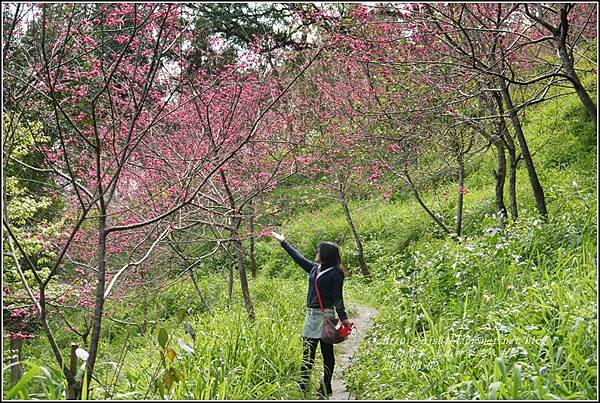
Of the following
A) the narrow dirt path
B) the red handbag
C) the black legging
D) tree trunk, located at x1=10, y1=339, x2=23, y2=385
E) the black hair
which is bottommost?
tree trunk, located at x1=10, y1=339, x2=23, y2=385

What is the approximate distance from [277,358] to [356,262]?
20.1 feet

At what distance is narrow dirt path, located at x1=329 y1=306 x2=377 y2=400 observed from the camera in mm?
4484

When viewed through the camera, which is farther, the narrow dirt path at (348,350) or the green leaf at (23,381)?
the narrow dirt path at (348,350)

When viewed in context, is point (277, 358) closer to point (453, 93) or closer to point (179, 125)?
point (453, 93)

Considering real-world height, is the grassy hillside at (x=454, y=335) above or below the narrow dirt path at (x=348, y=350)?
above

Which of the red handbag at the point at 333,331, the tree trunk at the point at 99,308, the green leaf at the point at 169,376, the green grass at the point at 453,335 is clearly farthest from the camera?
the red handbag at the point at 333,331

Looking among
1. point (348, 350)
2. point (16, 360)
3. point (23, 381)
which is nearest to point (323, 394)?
point (348, 350)

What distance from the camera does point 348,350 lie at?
5621 mm

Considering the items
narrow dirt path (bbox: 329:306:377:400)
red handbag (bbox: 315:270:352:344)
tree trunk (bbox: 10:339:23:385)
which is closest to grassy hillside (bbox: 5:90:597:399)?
narrow dirt path (bbox: 329:306:377:400)

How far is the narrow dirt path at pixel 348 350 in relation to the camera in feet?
14.7

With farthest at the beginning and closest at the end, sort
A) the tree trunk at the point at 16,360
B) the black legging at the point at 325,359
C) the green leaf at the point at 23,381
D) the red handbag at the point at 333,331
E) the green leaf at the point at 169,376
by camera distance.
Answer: the tree trunk at the point at 16,360
the black legging at the point at 325,359
the red handbag at the point at 333,331
the green leaf at the point at 169,376
the green leaf at the point at 23,381

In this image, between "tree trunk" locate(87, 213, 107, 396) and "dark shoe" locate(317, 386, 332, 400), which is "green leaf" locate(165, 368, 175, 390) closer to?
"tree trunk" locate(87, 213, 107, 396)

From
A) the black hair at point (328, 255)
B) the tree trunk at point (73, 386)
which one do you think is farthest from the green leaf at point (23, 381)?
the black hair at point (328, 255)

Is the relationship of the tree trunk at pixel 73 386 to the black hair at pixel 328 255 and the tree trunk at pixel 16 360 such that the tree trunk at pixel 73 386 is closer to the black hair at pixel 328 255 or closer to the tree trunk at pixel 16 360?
the black hair at pixel 328 255
